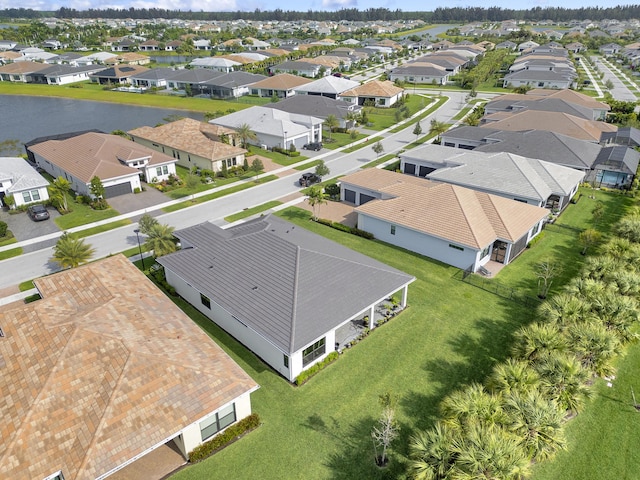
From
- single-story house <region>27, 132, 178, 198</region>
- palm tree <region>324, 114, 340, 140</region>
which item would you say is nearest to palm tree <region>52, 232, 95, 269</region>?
single-story house <region>27, 132, 178, 198</region>

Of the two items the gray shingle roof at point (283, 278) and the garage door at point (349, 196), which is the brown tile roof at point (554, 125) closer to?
the garage door at point (349, 196)

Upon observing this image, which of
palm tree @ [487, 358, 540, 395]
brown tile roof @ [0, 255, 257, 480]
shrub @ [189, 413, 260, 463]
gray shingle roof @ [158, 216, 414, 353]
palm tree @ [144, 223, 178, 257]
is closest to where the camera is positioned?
brown tile roof @ [0, 255, 257, 480]

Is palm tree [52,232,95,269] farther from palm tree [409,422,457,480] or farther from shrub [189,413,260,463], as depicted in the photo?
palm tree [409,422,457,480]

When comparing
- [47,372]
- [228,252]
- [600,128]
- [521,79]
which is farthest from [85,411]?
[521,79]

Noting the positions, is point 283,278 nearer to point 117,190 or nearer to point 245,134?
point 117,190

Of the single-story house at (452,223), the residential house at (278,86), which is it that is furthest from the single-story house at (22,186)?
the residential house at (278,86)

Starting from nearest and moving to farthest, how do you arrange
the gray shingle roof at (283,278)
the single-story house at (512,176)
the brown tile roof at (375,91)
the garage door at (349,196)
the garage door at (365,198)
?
the gray shingle roof at (283,278) < the single-story house at (512,176) < the garage door at (365,198) < the garage door at (349,196) < the brown tile roof at (375,91)

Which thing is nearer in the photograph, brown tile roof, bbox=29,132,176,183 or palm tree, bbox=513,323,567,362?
palm tree, bbox=513,323,567,362
